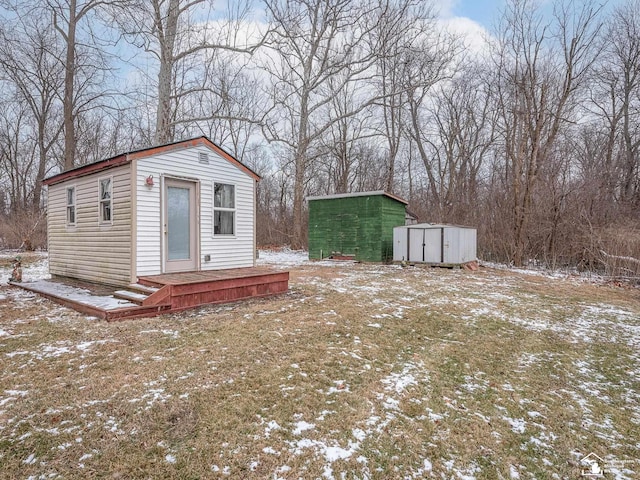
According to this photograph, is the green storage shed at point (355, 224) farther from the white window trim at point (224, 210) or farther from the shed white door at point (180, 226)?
the shed white door at point (180, 226)

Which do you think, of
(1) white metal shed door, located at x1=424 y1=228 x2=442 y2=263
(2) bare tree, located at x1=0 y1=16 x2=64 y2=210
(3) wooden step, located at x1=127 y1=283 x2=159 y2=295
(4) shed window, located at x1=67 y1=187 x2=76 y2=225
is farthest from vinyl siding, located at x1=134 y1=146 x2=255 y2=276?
(2) bare tree, located at x1=0 y1=16 x2=64 y2=210

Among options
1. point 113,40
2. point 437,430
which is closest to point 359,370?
point 437,430

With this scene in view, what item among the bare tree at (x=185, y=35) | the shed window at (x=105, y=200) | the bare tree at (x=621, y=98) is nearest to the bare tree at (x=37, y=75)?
the bare tree at (x=185, y=35)

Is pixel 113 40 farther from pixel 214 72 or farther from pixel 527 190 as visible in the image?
pixel 527 190

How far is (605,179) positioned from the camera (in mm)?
12867

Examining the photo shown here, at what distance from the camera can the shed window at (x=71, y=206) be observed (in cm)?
738

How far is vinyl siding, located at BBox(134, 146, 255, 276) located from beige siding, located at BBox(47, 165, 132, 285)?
0.22m

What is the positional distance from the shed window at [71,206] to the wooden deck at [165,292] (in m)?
1.33

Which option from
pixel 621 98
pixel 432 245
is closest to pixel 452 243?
pixel 432 245

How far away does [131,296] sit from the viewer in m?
5.47

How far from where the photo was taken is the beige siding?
6039mm

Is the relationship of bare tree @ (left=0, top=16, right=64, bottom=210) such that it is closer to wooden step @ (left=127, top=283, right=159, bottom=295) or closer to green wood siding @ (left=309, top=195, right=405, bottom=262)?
wooden step @ (left=127, top=283, right=159, bottom=295)

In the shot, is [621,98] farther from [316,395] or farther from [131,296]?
[131,296]

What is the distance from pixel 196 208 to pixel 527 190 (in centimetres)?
1153
